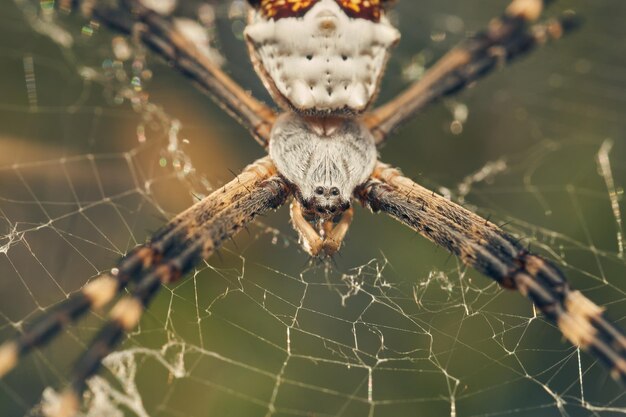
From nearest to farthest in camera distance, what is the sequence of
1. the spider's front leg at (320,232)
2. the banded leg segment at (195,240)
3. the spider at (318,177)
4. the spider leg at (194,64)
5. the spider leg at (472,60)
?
the banded leg segment at (195,240), the spider at (318,177), the spider's front leg at (320,232), the spider leg at (194,64), the spider leg at (472,60)

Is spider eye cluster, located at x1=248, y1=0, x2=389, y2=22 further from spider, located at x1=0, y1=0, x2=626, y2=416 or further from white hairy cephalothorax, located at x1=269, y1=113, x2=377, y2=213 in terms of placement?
white hairy cephalothorax, located at x1=269, y1=113, x2=377, y2=213

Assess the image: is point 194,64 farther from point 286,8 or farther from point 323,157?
point 323,157

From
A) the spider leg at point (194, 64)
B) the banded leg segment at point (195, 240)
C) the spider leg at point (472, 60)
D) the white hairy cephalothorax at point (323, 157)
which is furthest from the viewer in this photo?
the spider leg at point (472, 60)

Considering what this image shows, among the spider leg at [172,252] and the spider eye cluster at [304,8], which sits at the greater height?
the spider eye cluster at [304,8]

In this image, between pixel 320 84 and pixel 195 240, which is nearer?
pixel 195 240

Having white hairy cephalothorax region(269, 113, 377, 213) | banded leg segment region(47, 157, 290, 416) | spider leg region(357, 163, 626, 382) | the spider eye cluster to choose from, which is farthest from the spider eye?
spider leg region(357, 163, 626, 382)

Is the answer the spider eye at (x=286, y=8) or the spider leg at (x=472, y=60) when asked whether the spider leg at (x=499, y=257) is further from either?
the spider eye at (x=286, y=8)

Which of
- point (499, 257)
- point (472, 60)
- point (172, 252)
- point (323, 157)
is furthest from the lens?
point (472, 60)

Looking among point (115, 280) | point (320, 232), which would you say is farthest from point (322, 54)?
point (115, 280)

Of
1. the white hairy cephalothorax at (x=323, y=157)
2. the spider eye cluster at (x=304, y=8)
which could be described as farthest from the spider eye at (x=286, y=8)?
the white hairy cephalothorax at (x=323, y=157)
